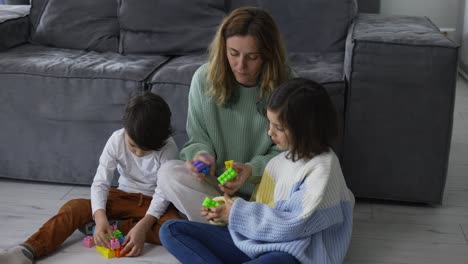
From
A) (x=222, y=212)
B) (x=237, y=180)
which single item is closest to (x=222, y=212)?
(x=222, y=212)

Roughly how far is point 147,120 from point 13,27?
1.17 meters

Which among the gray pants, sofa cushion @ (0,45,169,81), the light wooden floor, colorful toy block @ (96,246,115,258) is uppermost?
sofa cushion @ (0,45,169,81)

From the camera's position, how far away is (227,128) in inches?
80.5

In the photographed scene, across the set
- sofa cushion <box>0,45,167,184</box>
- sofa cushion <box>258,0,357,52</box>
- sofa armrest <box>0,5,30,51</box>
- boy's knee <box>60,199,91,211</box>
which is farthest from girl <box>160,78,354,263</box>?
sofa armrest <box>0,5,30,51</box>

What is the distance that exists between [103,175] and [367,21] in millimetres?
1241

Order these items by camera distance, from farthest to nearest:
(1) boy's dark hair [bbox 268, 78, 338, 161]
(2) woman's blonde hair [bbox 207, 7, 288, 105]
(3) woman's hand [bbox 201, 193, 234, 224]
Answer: (2) woman's blonde hair [bbox 207, 7, 288, 105], (3) woman's hand [bbox 201, 193, 234, 224], (1) boy's dark hair [bbox 268, 78, 338, 161]

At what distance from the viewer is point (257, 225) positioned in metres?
1.66

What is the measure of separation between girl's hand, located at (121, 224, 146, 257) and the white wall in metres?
2.59

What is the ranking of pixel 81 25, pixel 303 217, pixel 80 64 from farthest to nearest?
pixel 81 25 → pixel 80 64 → pixel 303 217

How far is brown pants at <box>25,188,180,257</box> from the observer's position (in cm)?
193

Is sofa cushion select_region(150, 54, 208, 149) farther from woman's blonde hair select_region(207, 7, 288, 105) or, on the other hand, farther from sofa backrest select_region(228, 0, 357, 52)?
sofa backrest select_region(228, 0, 357, 52)

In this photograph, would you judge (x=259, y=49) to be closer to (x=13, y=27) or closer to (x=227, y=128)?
(x=227, y=128)

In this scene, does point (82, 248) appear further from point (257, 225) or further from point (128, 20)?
point (128, 20)

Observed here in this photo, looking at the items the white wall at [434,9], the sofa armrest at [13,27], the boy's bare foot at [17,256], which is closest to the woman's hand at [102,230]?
the boy's bare foot at [17,256]
